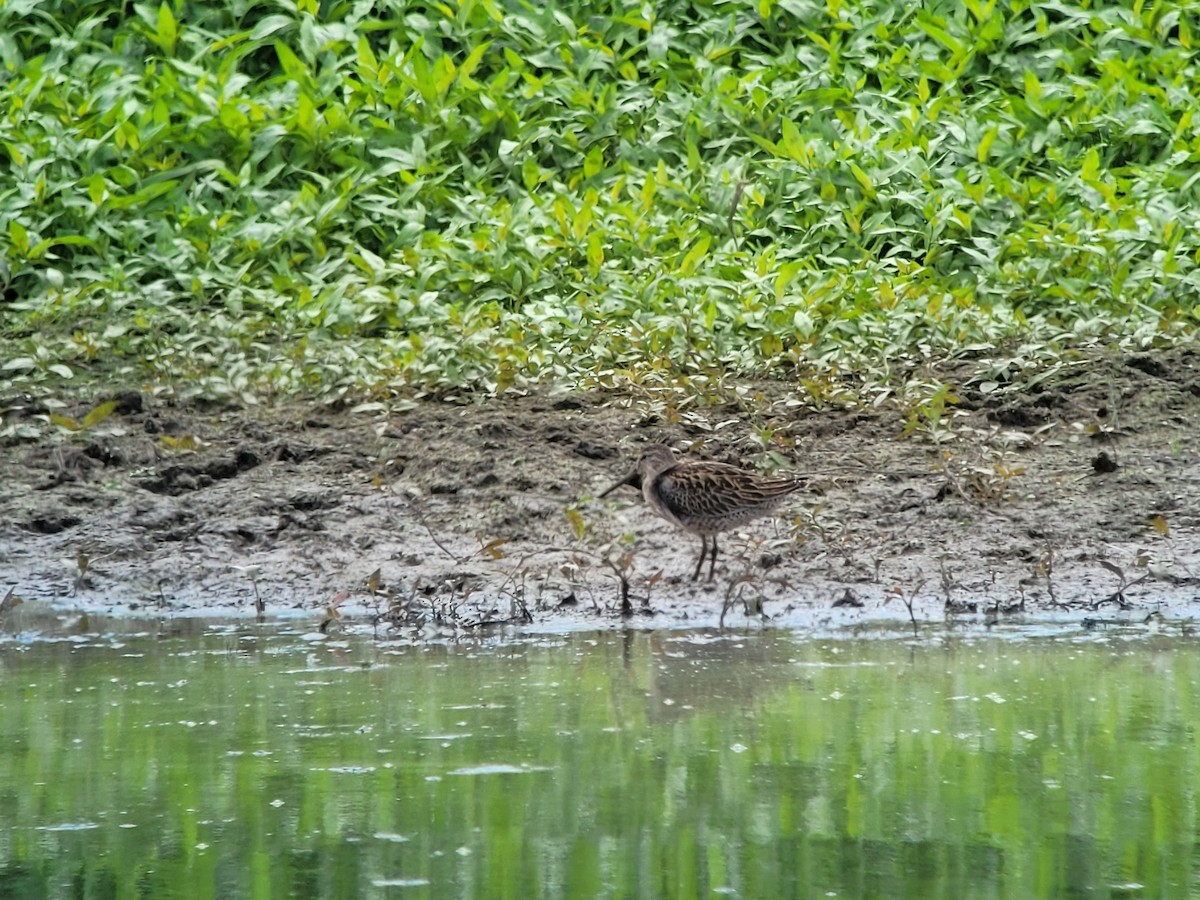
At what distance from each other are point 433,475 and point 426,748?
138 inches

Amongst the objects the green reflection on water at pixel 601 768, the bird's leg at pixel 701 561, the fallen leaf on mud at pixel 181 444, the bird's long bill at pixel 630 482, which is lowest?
the green reflection on water at pixel 601 768

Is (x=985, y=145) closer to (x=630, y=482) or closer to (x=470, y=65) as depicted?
(x=470, y=65)

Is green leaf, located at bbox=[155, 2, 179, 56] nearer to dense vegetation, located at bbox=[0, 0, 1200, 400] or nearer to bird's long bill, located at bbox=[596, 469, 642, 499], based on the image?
dense vegetation, located at bbox=[0, 0, 1200, 400]

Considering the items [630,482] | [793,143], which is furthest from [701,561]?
[793,143]

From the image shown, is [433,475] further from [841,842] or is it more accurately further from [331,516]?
[841,842]

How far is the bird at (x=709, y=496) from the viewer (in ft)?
24.3

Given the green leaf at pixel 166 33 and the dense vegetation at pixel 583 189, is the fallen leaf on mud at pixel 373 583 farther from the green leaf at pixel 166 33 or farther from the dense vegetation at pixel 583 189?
the green leaf at pixel 166 33

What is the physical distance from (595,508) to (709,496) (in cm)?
94

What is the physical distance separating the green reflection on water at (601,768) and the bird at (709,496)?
0.92 m

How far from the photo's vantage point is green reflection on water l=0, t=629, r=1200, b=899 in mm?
3988

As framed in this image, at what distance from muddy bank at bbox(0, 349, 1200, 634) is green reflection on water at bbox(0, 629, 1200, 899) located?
0.68 m

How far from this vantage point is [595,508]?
26.8 feet

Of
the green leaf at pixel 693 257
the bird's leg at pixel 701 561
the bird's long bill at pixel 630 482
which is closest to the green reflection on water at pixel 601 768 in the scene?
the bird's leg at pixel 701 561

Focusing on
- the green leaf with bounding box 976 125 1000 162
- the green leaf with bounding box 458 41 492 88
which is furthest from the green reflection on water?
the green leaf with bounding box 458 41 492 88
